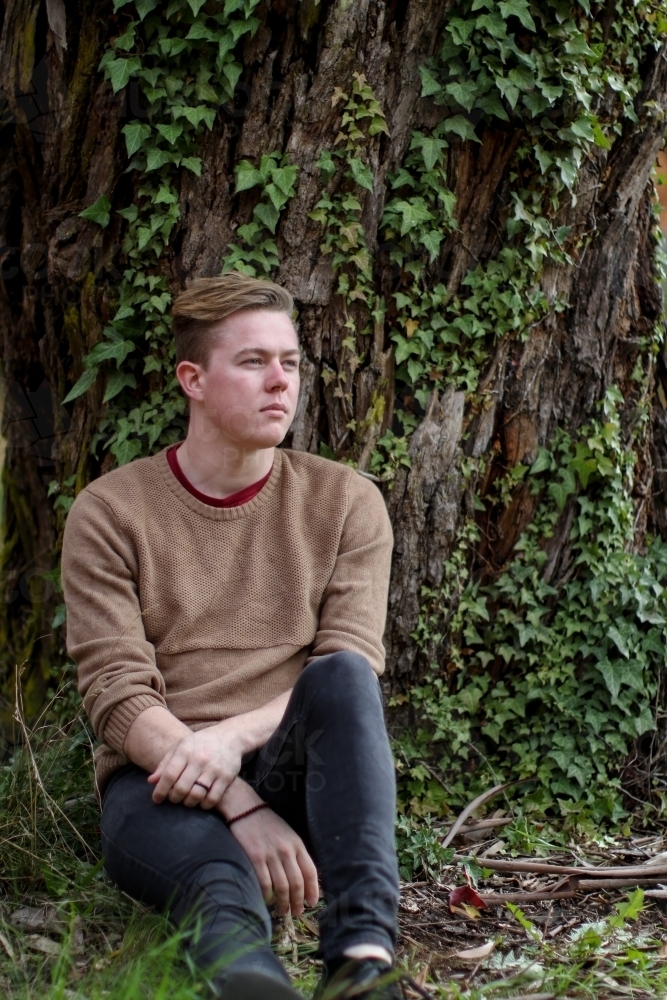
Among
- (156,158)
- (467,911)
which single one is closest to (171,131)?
(156,158)

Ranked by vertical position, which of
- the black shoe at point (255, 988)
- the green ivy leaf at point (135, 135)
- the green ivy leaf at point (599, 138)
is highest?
the green ivy leaf at point (599, 138)

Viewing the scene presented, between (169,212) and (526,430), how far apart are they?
1.45 meters

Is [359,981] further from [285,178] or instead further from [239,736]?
[285,178]

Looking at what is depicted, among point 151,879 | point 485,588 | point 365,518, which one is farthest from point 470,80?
point 151,879

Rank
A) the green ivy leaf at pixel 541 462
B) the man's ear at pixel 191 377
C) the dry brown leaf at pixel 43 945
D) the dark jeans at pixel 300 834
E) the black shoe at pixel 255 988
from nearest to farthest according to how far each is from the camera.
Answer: the black shoe at pixel 255 988 → the dark jeans at pixel 300 834 → the dry brown leaf at pixel 43 945 → the man's ear at pixel 191 377 → the green ivy leaf at pixel 541 462

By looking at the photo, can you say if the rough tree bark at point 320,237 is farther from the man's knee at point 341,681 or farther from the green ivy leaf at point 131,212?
the man's knee at point 341,681

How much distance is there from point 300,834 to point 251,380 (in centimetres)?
123

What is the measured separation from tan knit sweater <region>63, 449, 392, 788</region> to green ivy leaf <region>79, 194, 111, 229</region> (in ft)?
3.20

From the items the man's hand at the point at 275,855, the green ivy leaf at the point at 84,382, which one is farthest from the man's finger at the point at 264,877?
the green ivy leaf at the point at 84,382

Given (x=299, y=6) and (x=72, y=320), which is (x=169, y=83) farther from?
(x=72, y=320)

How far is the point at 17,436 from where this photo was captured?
3922mm

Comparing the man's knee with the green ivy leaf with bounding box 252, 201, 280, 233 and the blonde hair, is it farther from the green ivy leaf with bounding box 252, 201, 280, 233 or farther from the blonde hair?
the green ivy leaf with bounding box 252, 201, 280, 233

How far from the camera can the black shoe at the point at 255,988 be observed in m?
1.81

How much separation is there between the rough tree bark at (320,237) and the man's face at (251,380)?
499mm
